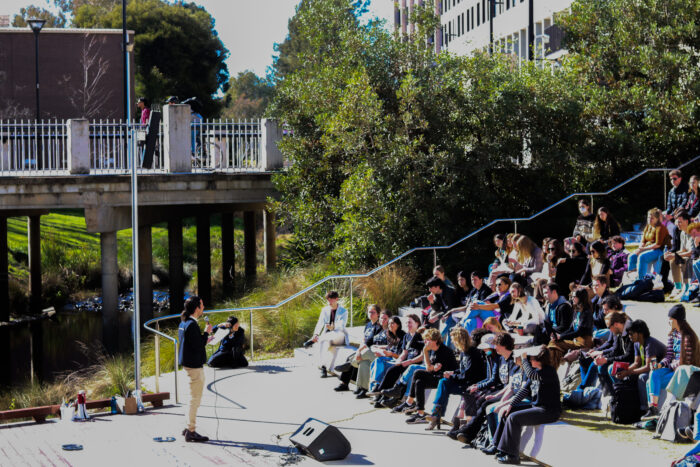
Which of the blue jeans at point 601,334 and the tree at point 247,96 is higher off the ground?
the tree at point 247,96

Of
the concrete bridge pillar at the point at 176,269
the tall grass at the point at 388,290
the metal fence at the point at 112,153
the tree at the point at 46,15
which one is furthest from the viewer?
the tree at the point at 46,15

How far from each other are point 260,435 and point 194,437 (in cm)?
86

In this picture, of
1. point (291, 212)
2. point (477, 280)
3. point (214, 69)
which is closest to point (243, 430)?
point (477, 280)

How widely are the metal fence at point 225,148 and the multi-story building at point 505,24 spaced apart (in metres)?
6.10

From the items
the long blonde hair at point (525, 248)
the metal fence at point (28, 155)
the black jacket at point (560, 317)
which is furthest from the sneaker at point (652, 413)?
the metal fence at point (28, 155)

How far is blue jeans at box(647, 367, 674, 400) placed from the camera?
10.3m

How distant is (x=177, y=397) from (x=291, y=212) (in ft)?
31.7

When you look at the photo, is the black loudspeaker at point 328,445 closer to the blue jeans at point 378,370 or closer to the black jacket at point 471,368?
the black jacket at point 471,368

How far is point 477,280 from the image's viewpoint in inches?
583

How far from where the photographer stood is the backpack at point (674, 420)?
32.0 ft

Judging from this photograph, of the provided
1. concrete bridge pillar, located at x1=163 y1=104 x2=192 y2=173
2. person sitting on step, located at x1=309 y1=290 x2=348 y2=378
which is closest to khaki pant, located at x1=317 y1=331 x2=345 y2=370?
person sitting on step, located at x1=309 y1=290 x2=348 y2=378

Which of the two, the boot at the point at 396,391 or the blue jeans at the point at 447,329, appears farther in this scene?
the blue jeans at the point at 447,329

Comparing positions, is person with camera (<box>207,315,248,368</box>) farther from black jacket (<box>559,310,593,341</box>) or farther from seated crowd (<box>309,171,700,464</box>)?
black jacket (<box>559,310,593,341</box>)

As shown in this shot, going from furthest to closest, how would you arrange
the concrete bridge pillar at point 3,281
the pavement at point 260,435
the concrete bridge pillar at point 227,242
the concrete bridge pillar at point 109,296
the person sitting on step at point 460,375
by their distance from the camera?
the concrete bridge pillar at point 227,242 → the concrete bridge pillar at point 3,281 → the concrete bridge pillar at point 109,296 → the person sitting on step at point 460,375 → the pavement at point 260,435
